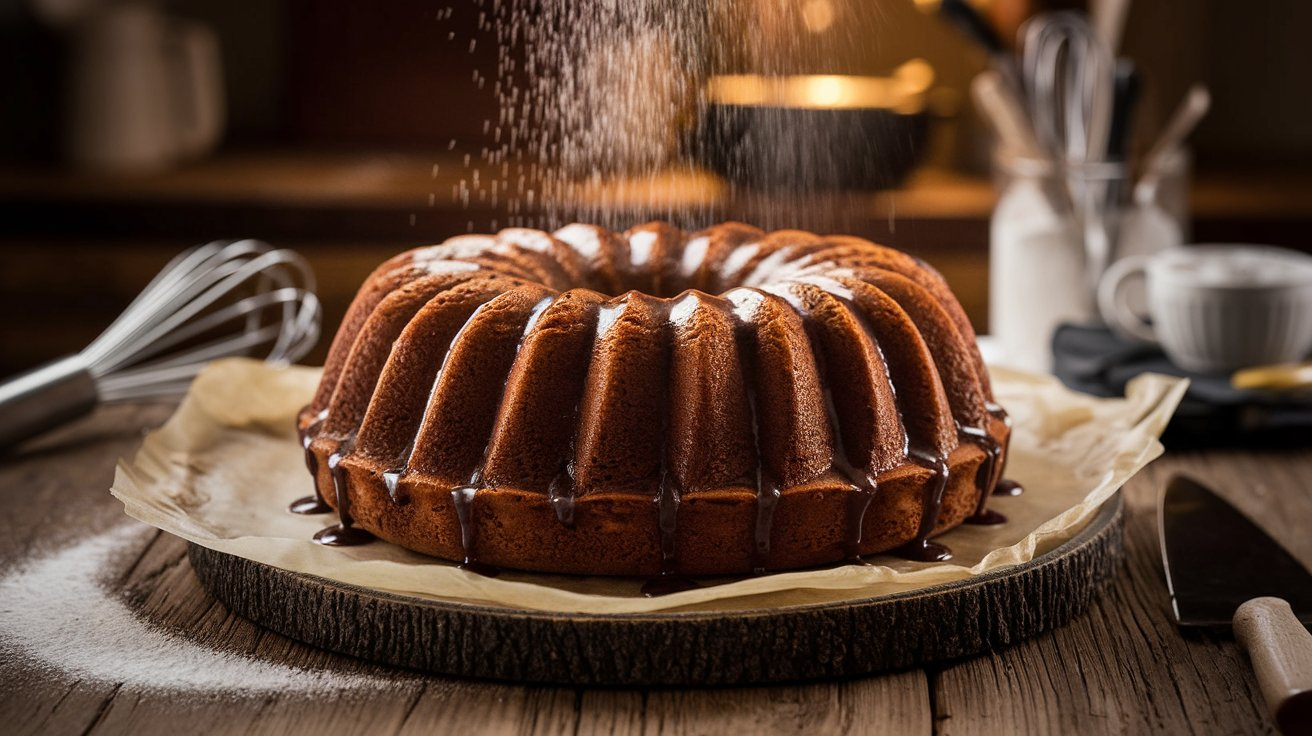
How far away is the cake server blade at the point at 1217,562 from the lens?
5.10 ft

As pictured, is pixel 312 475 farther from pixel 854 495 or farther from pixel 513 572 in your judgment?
pixel 854 495

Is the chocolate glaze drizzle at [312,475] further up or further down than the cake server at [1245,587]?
further up

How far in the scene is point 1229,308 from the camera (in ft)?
8.00

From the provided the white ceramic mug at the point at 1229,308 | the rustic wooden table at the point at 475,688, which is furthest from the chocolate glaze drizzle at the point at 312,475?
the white ceramic mug at the point at 1229,308

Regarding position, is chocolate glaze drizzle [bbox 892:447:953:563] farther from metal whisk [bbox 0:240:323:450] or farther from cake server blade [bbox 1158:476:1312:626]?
metal whisk [bbox 0:240:323:450]

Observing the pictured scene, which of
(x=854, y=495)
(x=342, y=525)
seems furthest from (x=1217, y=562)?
(x=342, y=525)

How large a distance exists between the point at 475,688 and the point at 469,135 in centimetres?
351

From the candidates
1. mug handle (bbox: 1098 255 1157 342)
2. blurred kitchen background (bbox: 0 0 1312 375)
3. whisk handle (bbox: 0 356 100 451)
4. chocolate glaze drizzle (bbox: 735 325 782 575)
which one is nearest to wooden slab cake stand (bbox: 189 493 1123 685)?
chocolate glaze drizzle (bbox: 735 325 782 575)

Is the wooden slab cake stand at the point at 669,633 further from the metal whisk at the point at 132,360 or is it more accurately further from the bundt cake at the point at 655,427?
the metal whisk at the point at 132,360

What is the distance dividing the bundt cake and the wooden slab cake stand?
143 millimetres

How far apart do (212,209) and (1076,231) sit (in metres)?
2.44

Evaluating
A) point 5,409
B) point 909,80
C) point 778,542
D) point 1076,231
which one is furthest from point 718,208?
point 778,542

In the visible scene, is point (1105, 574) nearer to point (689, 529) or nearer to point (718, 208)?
point (689, 529)

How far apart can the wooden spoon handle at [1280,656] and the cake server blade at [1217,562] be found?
0.06m
